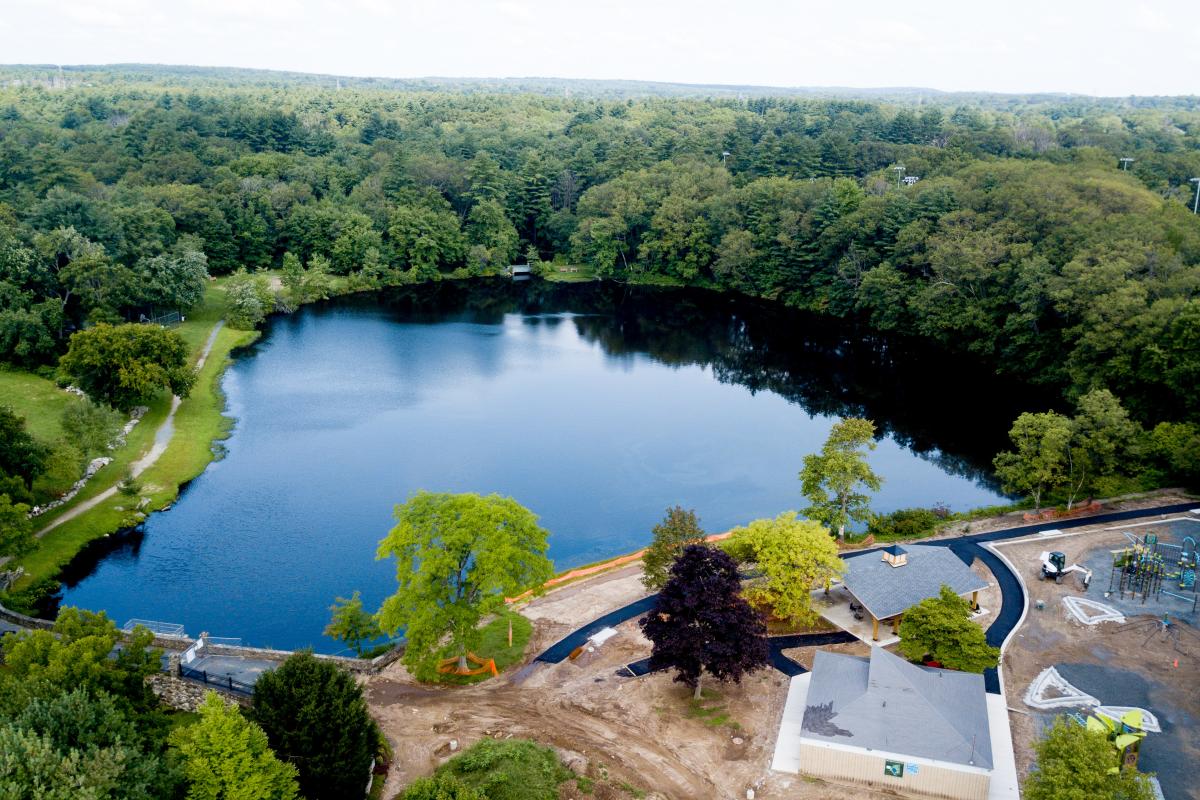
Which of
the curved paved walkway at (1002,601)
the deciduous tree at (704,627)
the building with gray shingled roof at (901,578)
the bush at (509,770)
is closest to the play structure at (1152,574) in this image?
the curved paved walkway at (1002,601)

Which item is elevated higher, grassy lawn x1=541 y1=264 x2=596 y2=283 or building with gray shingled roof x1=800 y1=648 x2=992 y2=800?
building with gray shingled roof x1=800 y1=648 x2=992 y2=800

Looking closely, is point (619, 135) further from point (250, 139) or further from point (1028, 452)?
point (1028, 452)

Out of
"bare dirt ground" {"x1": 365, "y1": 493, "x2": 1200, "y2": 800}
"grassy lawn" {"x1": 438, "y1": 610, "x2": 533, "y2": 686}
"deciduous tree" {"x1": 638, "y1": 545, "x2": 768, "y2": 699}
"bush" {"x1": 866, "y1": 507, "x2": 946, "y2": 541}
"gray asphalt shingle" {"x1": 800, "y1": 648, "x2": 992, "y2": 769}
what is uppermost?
"deciduous tree" {"x1": 638, "y1": 545, "x2": 768, "y2": 699}

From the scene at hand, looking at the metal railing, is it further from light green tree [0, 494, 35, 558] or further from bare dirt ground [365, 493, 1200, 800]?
light green tree [0, 494, 35, 558]

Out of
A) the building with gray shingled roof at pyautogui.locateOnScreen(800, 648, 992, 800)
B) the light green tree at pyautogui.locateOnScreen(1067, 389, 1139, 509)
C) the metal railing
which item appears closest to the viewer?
the building with gray shingled roof at pyautogui.locateOnScreen(800, 648, 992, 800)

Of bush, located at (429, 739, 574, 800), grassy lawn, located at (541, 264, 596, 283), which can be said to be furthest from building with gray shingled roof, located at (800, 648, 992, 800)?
grassy lawn, located at (541, 264, 596, 283)

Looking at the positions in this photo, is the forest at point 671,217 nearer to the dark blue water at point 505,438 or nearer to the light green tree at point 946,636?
the dark blue water at point 505,438

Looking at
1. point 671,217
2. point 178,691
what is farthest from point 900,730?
point 671,217

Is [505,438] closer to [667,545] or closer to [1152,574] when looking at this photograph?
[667,545]
